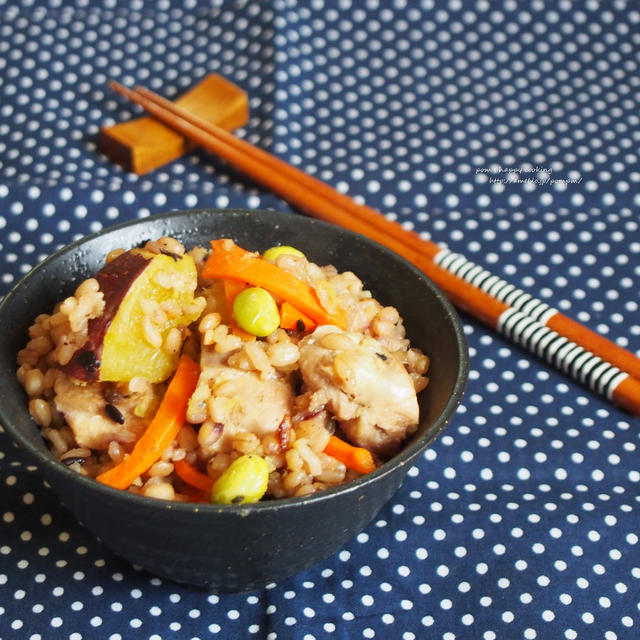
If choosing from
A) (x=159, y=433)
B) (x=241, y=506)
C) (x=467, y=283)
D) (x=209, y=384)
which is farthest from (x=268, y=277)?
(x=467, y=283)

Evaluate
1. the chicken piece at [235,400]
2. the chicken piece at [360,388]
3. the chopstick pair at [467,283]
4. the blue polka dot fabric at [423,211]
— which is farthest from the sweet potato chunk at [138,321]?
the chopstick pair at [467,283]

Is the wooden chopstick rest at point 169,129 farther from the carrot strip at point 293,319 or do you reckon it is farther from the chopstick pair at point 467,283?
the carrot strip at point 293,319

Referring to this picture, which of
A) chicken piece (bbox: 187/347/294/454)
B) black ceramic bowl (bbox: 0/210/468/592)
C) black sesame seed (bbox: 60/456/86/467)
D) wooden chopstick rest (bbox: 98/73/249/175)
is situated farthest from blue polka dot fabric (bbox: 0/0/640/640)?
chicken piece (bbox: 187/347/294/454)

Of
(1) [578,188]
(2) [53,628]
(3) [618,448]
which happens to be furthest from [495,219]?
(2) [53,628]

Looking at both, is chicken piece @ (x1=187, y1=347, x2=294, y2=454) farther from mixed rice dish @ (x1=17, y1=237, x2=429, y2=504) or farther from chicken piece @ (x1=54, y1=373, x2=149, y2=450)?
chicken piece @ (x1=54, y1=373, x2=149, y2=450)

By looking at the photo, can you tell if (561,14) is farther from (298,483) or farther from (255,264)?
(298,483)
